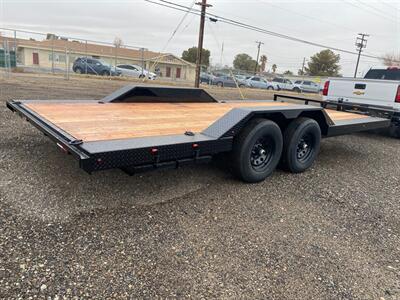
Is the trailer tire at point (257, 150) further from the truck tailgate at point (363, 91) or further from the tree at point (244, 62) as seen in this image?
the tree at point (244, 62)

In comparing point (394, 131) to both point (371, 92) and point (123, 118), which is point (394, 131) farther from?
point (123, 118)

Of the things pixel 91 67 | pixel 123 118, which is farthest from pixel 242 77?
pixel 123 118

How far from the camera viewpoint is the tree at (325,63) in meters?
61.6

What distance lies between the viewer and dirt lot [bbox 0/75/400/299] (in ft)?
8.02

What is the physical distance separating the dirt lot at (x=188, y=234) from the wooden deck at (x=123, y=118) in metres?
0.69

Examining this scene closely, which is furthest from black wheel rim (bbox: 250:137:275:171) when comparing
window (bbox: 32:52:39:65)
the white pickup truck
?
window (bbox: 32:52:39:65)

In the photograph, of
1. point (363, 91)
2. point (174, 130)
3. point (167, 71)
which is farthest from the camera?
point (167, 71)

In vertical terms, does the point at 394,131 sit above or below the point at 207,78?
below

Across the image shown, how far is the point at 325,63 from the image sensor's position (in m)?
62.2

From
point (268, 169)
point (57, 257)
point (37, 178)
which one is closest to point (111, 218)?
point (57, 257)

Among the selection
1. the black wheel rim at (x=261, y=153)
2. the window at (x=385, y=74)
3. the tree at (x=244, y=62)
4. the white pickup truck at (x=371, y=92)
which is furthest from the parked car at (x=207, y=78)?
the tree at (x=244, y=62)

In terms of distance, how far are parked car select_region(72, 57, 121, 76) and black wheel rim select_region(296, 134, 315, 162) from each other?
81.2 feet

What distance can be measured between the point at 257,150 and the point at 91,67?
26.3 metres

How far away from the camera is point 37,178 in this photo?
389 centimetres
